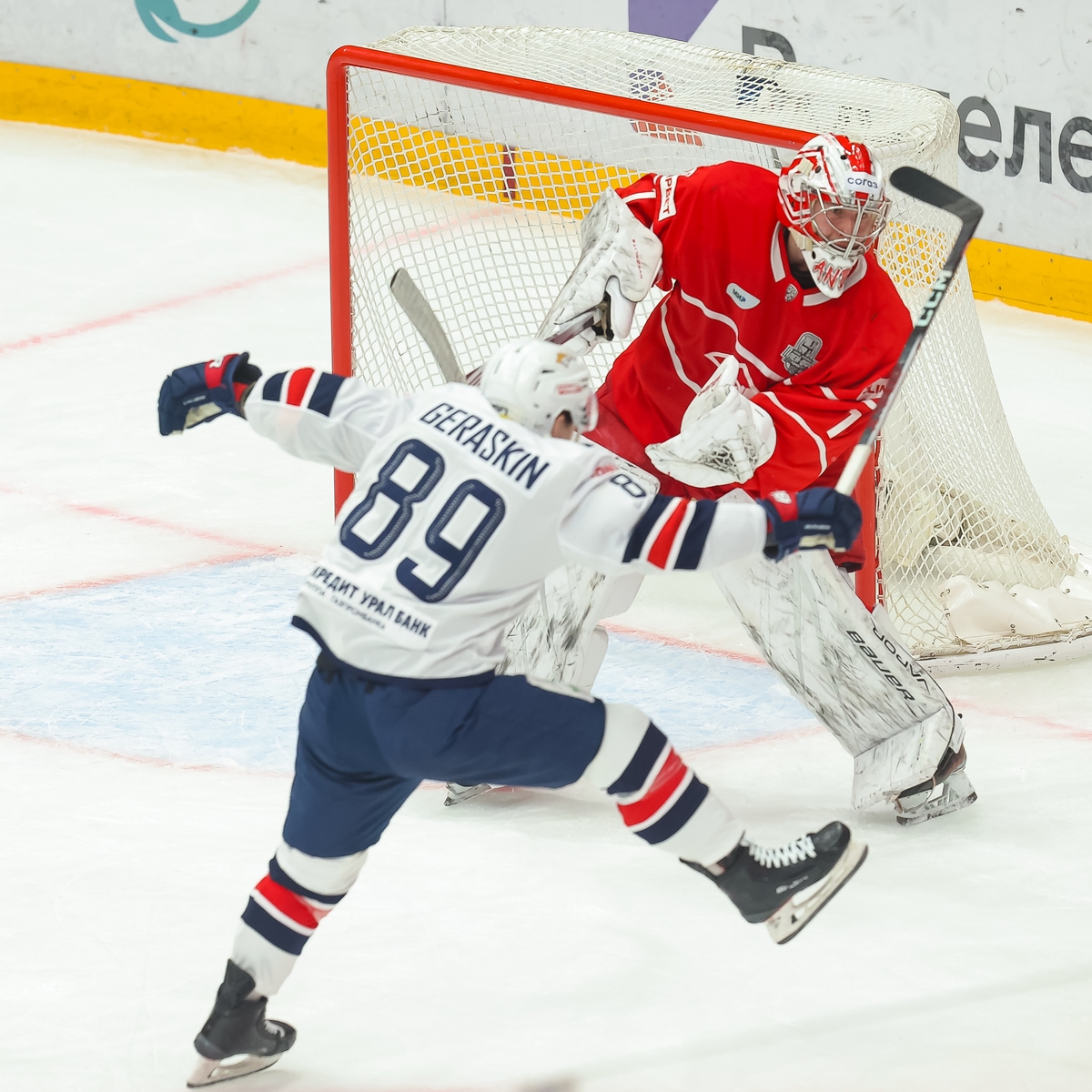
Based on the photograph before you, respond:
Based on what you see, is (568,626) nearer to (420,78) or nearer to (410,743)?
(410,743)

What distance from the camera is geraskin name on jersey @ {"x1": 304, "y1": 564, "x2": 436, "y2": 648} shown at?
2191 mm

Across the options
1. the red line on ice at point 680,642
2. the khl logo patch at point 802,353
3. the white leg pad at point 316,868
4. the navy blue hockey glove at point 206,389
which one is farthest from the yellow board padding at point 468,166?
the white leg pad at point 316,868

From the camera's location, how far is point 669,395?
3.29m

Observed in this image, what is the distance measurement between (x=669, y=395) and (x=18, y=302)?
317cm

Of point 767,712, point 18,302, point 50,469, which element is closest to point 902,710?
point 767,712

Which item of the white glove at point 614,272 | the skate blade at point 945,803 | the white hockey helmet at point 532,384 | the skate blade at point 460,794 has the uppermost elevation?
the white hockey helmet at point 532,384

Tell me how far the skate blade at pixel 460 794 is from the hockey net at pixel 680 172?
2.91 feet

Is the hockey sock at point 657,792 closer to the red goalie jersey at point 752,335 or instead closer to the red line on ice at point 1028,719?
the red goalie jersey at point 752,335

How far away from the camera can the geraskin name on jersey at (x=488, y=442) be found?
2.18 metres

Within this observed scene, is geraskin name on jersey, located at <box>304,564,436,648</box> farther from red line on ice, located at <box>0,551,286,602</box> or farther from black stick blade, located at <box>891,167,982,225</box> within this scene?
red line on ice, located at <box>0,551,286,602</box>

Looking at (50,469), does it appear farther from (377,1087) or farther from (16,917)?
(377,1087)

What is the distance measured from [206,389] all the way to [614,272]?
95cm

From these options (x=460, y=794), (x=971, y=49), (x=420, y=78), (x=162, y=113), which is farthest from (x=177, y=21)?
(x=460, y=794)

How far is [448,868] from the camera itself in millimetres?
2980
